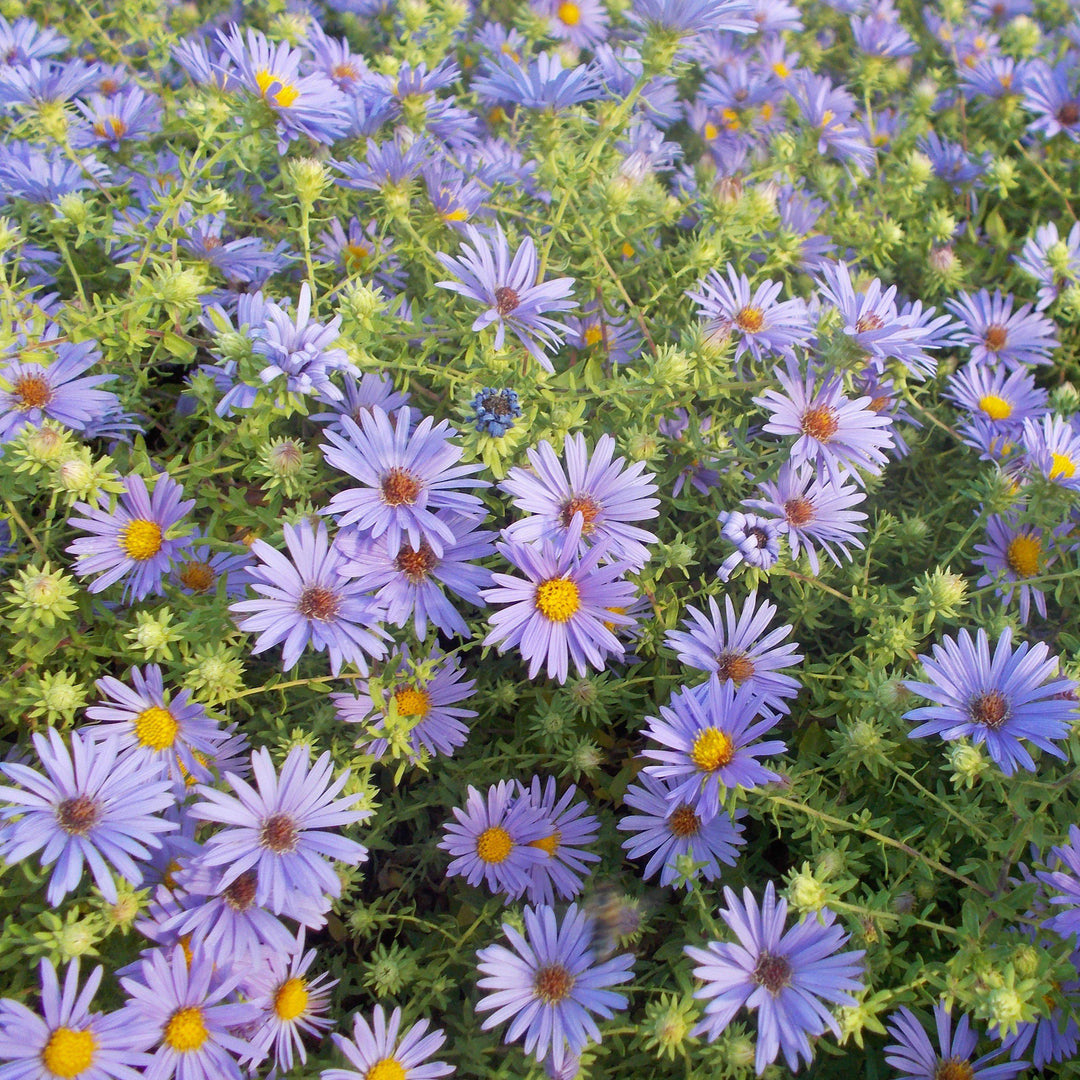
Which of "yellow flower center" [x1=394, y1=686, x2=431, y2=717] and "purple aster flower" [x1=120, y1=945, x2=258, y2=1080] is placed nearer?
"purple aster flower" [x1=120, y1=945, x2=258, y2=1080]

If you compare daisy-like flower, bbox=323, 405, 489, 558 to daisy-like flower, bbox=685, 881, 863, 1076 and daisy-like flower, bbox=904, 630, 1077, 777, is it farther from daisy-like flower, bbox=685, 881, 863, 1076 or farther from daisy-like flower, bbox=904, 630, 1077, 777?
daisy-like flower, bbox=904, 630, 1077, 777

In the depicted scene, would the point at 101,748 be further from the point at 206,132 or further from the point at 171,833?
the point at 206,132

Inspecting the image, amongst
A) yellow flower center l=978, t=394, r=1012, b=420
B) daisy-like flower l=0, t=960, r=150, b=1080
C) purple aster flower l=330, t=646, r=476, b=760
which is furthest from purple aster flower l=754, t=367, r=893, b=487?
daisy-like flower l=0, t=960, r=150, b=1080

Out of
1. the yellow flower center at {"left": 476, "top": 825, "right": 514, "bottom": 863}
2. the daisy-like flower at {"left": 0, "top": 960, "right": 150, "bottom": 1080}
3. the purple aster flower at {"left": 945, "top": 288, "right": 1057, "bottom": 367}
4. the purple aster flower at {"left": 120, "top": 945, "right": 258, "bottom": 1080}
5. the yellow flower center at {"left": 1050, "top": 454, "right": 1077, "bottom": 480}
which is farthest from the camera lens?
the purple aster flower at {"left": 945, "top": 288, "right": 1057, "bottom": 367}

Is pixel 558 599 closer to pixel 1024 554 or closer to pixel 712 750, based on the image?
pixel 712 750

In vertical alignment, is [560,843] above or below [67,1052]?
above

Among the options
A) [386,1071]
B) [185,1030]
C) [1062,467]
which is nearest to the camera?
[185,1030]

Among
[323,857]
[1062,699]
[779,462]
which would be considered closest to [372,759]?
[323,857]

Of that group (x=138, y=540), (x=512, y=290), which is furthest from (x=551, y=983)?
(x=512, y=290)
